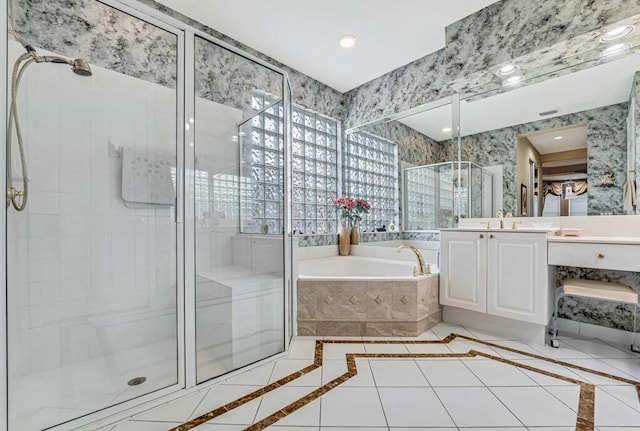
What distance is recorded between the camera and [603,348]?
6.84 feet

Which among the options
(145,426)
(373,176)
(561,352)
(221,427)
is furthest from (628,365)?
(145,426)

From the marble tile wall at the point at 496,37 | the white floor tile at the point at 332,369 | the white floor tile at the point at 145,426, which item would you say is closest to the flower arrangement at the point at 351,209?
the marble tile wall at the point at 496,37

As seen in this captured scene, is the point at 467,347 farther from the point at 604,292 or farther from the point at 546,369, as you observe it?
the point at 604,292

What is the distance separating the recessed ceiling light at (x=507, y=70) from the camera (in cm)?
231

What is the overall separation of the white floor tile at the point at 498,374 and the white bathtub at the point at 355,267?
1079mm

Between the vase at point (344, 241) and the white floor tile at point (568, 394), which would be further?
the vase at point (344, 241)

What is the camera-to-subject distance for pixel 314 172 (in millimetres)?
3506

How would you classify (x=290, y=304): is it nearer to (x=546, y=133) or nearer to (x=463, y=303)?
(x=463, y=303)

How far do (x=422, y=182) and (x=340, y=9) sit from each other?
1.89m

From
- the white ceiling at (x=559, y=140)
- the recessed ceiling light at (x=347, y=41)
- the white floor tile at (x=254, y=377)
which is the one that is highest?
the recessed ceiling light at (x=347, y=41)

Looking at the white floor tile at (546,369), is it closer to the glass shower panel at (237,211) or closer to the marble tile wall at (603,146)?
the marble tile wall at (603,146)

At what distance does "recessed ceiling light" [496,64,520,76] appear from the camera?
2.31 meters

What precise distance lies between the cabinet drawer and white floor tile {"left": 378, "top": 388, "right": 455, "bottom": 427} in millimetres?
1356

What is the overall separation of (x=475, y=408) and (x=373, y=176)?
2.68 m
